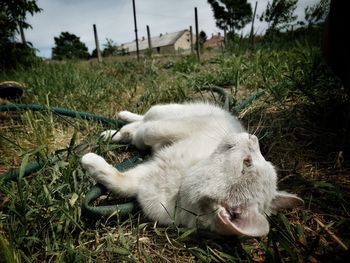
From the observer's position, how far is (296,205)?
1777 millimetres

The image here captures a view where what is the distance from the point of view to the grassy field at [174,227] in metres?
1.48

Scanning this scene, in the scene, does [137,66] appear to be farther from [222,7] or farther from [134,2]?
[222,7]

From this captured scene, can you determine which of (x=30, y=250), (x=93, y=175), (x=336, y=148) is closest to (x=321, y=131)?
(x=336, y=148)

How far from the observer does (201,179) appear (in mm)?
1707

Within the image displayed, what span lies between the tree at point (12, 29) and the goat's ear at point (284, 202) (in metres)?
5.94

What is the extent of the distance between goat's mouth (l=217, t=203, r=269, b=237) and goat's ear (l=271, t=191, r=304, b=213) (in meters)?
0.20

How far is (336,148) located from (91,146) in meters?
1.94

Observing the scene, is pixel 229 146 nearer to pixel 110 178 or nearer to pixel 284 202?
pixel 284 202

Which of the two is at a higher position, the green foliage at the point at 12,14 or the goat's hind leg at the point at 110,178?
the green foliage at the point at 12,14

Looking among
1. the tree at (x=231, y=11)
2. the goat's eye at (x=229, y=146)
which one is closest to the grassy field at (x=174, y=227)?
the goat's eye at (x=229, y=146)

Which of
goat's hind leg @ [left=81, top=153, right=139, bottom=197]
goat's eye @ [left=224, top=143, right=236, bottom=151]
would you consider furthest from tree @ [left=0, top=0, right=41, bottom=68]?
goat's eye @ [left=224, top=143, right=236, bottom=151]

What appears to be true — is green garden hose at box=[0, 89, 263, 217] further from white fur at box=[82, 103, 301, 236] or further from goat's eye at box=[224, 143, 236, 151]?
goat's eye at box=[224, 143, 236, 151]

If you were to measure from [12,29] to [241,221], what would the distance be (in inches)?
261

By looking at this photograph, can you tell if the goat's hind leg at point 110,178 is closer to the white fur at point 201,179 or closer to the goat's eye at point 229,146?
the white fur at point 201,179
